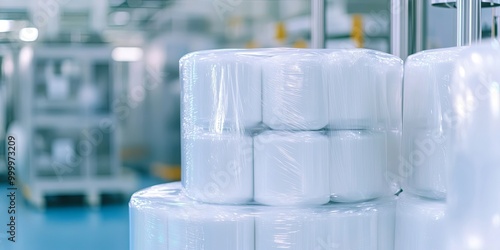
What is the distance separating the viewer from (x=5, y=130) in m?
10.6

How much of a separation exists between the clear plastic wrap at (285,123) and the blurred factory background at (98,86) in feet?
9.04

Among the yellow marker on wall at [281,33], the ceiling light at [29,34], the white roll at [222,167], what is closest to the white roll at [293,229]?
the white roll at [222,167]

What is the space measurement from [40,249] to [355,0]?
5.67 metres

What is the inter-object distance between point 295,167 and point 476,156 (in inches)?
26.2

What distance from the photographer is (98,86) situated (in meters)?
8.37

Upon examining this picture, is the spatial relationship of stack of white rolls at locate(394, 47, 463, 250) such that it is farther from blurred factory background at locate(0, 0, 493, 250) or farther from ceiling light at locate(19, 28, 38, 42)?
ceiling light at locate(19, 28, 38, 42)

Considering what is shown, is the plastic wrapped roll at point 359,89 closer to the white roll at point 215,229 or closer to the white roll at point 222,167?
the white roll at point 222,167

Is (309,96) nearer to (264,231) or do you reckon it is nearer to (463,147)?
(264,231)

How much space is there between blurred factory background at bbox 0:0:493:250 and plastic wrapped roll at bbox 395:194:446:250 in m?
2.78

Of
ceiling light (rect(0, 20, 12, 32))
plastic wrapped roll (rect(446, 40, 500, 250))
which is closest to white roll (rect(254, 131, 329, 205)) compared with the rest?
plastic wrapped roll (rect(446, 40, 500, 250))

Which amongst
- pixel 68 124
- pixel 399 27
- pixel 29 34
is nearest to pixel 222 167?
pixel 399 27

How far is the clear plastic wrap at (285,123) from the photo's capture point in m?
2.19

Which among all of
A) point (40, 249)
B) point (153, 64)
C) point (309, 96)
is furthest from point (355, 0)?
point (309, 96)

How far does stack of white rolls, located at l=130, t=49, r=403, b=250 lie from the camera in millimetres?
2160
